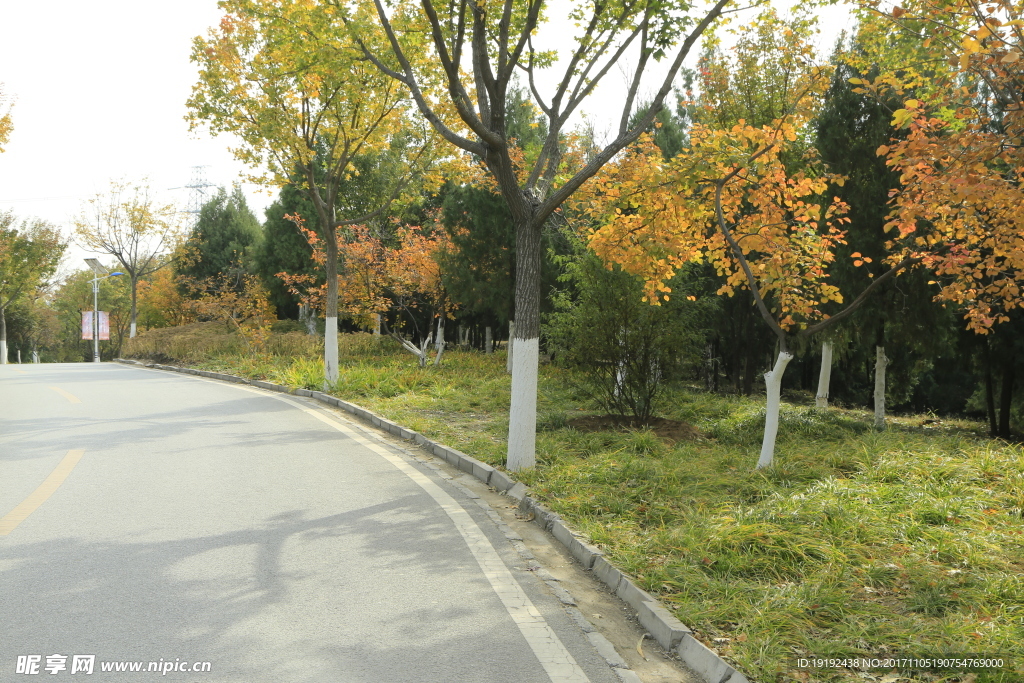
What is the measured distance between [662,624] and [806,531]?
71.7 inches

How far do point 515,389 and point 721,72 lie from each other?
12.7m

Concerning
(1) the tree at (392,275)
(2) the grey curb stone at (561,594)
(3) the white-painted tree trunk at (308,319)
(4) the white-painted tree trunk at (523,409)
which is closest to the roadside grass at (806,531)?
(4) the white-painted tree trunk at (523,409)

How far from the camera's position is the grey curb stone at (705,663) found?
376 centimetres

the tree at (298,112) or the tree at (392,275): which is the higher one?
the tree at (298,112)

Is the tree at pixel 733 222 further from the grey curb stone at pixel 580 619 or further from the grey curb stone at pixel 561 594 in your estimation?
the grey curb stone at pixel 580 619

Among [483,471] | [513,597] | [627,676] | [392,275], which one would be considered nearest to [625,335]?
[483,471]

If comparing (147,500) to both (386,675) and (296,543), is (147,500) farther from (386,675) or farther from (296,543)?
(386,675)

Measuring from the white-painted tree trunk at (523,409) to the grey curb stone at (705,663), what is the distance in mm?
4338

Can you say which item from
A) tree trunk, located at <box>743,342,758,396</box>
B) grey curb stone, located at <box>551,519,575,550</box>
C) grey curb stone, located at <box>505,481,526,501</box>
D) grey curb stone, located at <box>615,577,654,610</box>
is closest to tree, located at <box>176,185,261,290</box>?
tree trunk, located at <box>743,342,758,396</box>

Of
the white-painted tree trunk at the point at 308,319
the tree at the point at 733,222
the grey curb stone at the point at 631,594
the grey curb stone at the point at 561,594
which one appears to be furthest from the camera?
the white-painted tree trunk at the point at 308,319

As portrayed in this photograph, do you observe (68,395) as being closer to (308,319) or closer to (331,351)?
(331,351)

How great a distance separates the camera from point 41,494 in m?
6.97

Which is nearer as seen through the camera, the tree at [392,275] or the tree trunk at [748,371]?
the tree trunk at [748,371]

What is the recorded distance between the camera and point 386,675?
371 centimetres
